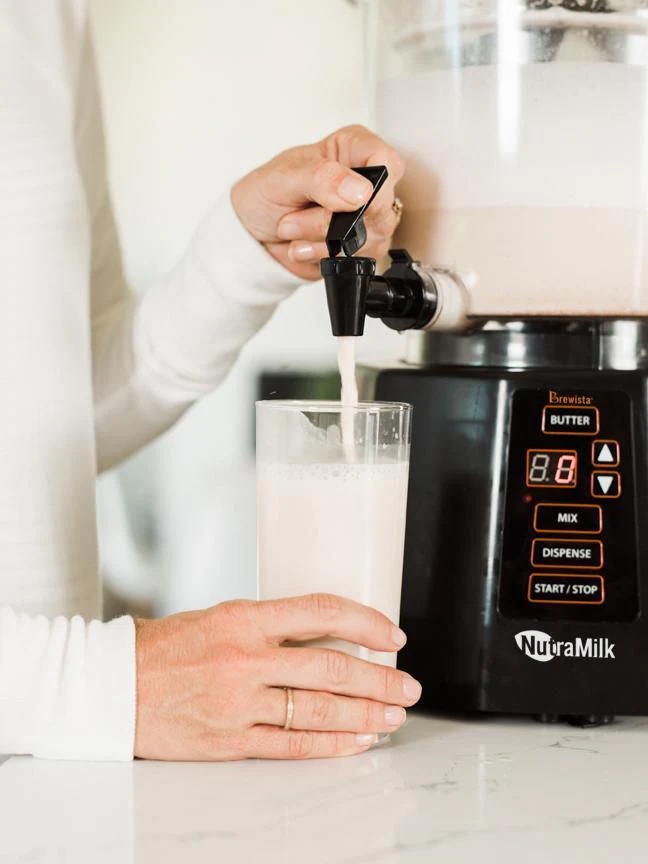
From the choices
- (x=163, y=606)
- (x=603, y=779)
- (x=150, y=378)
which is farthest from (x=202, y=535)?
(x=603, y=779)

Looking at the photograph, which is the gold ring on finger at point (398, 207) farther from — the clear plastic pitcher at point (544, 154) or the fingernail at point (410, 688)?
the fingernail at point (410, 688)

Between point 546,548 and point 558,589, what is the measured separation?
0.03m

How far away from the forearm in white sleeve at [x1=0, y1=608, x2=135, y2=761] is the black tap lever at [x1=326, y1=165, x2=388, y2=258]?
28 cm

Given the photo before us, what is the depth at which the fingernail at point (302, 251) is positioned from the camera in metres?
0.99

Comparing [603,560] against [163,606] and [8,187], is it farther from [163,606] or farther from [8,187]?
[163,606]

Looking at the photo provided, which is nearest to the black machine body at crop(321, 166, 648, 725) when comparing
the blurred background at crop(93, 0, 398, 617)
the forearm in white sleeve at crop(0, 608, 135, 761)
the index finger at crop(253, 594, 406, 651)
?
the index finger at crop(253, 594, 406, 651)

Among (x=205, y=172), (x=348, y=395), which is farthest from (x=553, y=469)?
(x=205, y=172)

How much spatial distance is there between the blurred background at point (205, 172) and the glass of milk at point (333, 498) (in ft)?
3.00

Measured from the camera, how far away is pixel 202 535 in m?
1.75

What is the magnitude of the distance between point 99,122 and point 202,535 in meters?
0.67

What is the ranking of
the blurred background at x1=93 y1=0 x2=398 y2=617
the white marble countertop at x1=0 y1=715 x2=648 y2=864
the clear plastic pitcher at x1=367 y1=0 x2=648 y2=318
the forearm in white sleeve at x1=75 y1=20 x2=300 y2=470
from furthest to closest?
1. the blurred background at x1=93 y1=0 x2=398 y2=617
2. the forearm in white sleeve at x1=75 y1=20 x2=300 y2=470
3. the clear plastic pitcher at x1=367 y1=0 x2=648 y2=318
4. the white marble countertop at x1=0 y1=715 x2=648 y2=864

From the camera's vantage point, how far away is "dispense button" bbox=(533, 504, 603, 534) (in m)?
0.80

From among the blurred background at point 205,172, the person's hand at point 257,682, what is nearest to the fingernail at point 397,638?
the person's hand at point 257,682

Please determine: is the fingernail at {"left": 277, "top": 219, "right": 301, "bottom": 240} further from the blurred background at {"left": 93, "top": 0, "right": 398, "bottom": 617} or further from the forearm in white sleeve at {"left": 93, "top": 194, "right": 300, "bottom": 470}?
the blurred background at {"left": 93, "top": 0, "right": 398, "bottom": 617}
